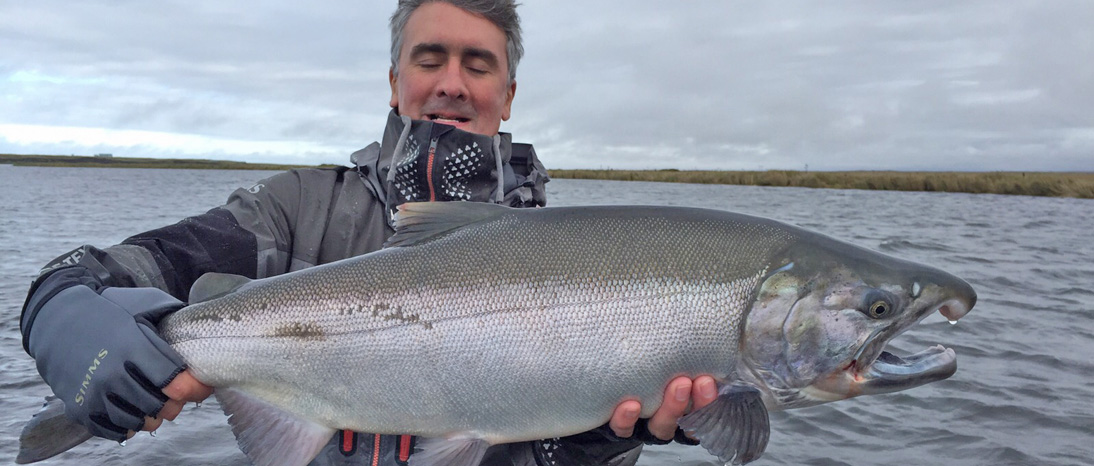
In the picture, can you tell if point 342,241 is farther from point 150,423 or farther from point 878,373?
point 878,373

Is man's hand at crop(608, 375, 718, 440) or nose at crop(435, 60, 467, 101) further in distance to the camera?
nose at crop(435, 60, 467, 101)

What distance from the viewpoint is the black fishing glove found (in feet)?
7.16

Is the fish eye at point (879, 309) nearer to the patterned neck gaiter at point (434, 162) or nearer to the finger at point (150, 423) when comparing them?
the patterned neck gaiter at point (434, 162)

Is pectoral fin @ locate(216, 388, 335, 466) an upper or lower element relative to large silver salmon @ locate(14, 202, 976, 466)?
lower

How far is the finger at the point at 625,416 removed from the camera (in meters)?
2.45

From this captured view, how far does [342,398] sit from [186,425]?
477cm

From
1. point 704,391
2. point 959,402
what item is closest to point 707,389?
point 704,391

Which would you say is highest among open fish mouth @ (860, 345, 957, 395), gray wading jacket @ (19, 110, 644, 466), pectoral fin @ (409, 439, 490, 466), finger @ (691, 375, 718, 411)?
gray wading jacket @ (19, 110, 644, 466)

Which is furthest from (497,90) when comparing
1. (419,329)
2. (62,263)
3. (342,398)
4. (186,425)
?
(186,425)

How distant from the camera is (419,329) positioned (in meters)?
2.38

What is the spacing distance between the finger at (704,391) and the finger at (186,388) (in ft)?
5.25

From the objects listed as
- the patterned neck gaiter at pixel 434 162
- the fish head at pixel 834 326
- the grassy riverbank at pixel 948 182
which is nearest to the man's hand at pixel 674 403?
the fish head at pixel 834 326

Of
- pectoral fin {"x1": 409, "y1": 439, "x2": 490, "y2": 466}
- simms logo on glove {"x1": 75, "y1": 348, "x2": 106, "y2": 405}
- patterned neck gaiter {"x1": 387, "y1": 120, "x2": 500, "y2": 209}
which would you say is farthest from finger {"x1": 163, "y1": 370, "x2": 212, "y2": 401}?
patterned neck gaiter {"x1": 387, "y1": 120, "x2": 500, "y2": 209}

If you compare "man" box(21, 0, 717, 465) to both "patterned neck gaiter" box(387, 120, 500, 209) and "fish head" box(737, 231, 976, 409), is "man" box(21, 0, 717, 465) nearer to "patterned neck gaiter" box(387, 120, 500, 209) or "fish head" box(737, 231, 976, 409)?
"patterned neck gaiter" box(387, 120, 500, 209)
